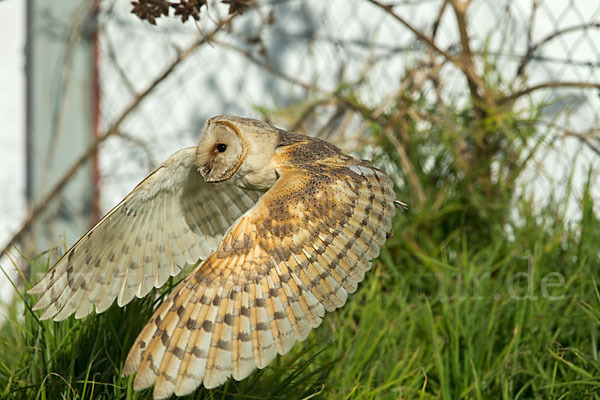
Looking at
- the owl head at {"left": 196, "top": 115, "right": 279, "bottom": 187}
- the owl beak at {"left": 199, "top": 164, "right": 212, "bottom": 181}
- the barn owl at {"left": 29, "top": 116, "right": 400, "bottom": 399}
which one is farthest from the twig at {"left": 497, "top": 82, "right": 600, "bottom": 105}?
the owl beak at {"left": 199, "top": 164, "right": 212, "bottom": 181}

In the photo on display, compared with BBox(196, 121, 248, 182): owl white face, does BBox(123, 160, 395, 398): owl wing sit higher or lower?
lower

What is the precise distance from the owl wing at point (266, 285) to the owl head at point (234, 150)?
0.09m

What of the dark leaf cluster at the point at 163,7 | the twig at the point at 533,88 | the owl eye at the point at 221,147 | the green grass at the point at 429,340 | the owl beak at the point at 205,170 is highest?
the twig at the point at 533,88

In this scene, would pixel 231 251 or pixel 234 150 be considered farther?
pixel 234 150

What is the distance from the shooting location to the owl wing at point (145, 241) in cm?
167

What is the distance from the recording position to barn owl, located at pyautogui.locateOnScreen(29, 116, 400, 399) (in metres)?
1.32

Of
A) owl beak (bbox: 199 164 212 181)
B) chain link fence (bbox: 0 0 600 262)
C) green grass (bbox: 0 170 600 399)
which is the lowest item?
green grass (bbox: 0 170 600 399)

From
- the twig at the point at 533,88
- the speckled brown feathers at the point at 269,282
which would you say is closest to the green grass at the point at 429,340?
the speckled brown feathers at the point at 269,282

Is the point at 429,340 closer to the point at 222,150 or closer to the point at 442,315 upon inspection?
the point at 442,315

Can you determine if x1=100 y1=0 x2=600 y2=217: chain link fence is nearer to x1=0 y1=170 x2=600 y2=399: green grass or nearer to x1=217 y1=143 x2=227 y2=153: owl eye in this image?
x1=0 y1=170 x2=600 y2=399: green grass

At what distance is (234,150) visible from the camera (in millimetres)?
1583

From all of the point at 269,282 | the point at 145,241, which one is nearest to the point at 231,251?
the point at 269,282

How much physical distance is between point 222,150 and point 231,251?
1.00 feet

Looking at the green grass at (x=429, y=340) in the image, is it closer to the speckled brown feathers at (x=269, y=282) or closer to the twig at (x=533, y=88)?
the speckled brown feathers at (x=269, y=282)
